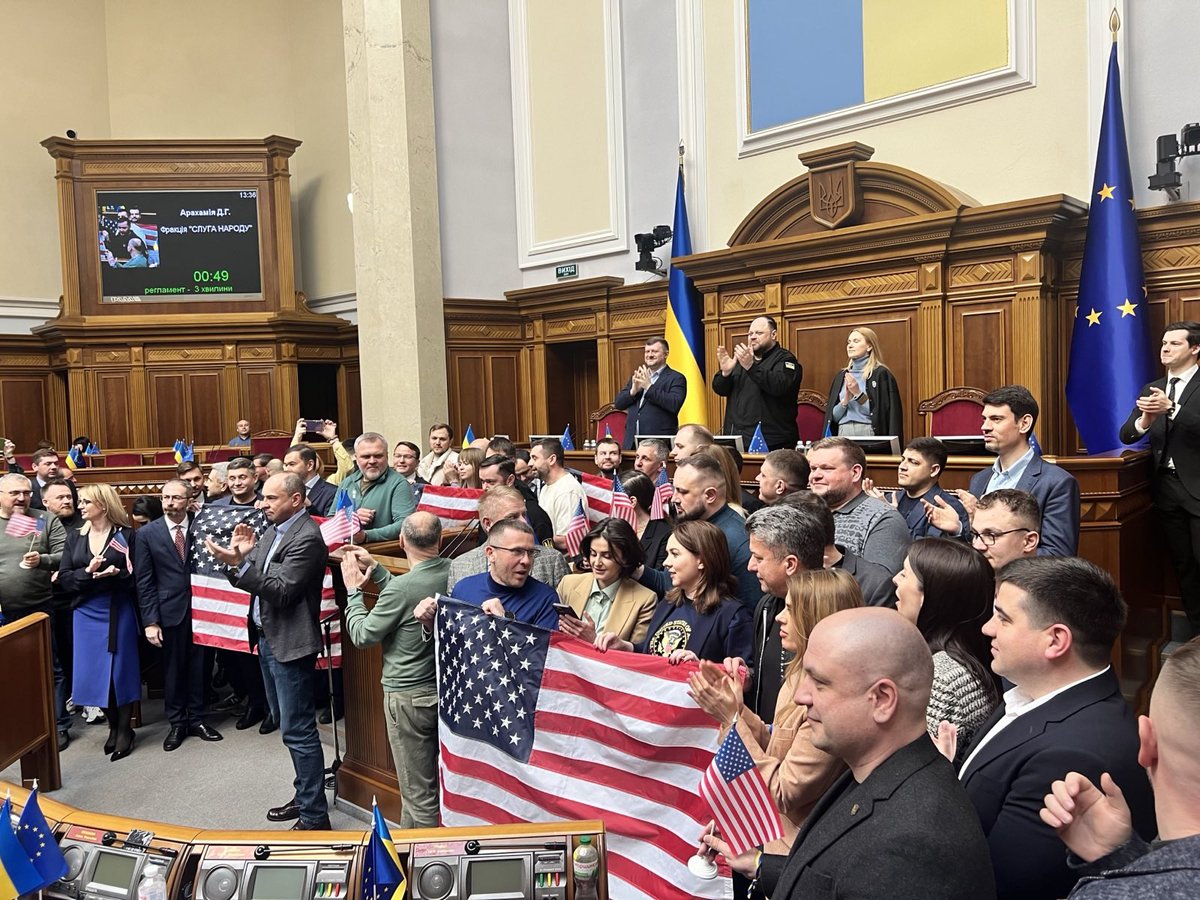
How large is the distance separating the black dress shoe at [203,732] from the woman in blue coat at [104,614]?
0.36 meters

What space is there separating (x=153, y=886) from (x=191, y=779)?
10.8ft

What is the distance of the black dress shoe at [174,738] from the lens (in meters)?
5.83

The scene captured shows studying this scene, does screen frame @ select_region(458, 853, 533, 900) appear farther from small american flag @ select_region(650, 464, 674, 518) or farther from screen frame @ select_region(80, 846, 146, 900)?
small american flag @ select_region(650, 464, 674, 518)

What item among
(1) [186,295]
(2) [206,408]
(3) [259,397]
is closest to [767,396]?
(3) [259,397]

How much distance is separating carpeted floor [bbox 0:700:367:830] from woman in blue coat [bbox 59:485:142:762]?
22 centimetres

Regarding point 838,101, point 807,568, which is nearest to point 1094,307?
point 838,101

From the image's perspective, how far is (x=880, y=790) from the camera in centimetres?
162

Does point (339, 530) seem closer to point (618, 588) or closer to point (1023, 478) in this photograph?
point (618, 588)

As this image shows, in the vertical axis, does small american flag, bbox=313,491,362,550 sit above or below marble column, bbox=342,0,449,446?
below

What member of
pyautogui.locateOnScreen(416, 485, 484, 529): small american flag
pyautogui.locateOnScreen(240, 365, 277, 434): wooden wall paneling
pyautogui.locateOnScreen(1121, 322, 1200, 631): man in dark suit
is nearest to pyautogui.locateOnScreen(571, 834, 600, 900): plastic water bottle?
pyautogui.locateOnScreen(416, 485, 484, 529): small american flag

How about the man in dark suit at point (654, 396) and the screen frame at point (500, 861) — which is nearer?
the screen frame at point (500, 861)

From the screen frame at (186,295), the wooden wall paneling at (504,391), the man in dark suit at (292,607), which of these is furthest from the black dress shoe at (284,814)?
the screen frame at (186,295)

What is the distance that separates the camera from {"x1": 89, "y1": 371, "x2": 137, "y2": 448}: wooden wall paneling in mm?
14625

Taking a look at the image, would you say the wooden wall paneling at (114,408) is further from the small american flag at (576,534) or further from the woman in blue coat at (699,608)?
the woman in blue coat at (699,608)
